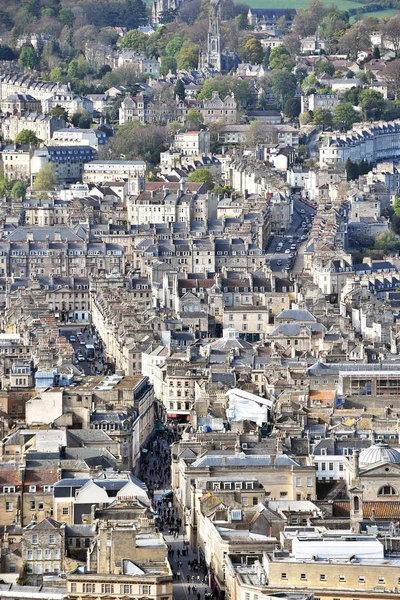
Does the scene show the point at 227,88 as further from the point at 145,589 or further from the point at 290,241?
the point at 145,589

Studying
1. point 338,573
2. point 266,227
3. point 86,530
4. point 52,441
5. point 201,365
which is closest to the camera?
point 338,573

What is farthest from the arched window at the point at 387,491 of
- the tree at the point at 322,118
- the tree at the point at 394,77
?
the tree at the point at 394,77

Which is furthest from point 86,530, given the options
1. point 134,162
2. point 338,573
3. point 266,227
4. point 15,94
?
point 15,94

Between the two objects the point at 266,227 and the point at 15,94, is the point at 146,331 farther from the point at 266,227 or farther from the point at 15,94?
the point at 15,94

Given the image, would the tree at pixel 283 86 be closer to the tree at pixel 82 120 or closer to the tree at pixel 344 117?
the tree at pixel 344 117

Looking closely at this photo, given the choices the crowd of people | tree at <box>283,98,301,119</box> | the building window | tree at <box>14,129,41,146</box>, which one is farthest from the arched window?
tree at <box>283,98,301,119</box>
